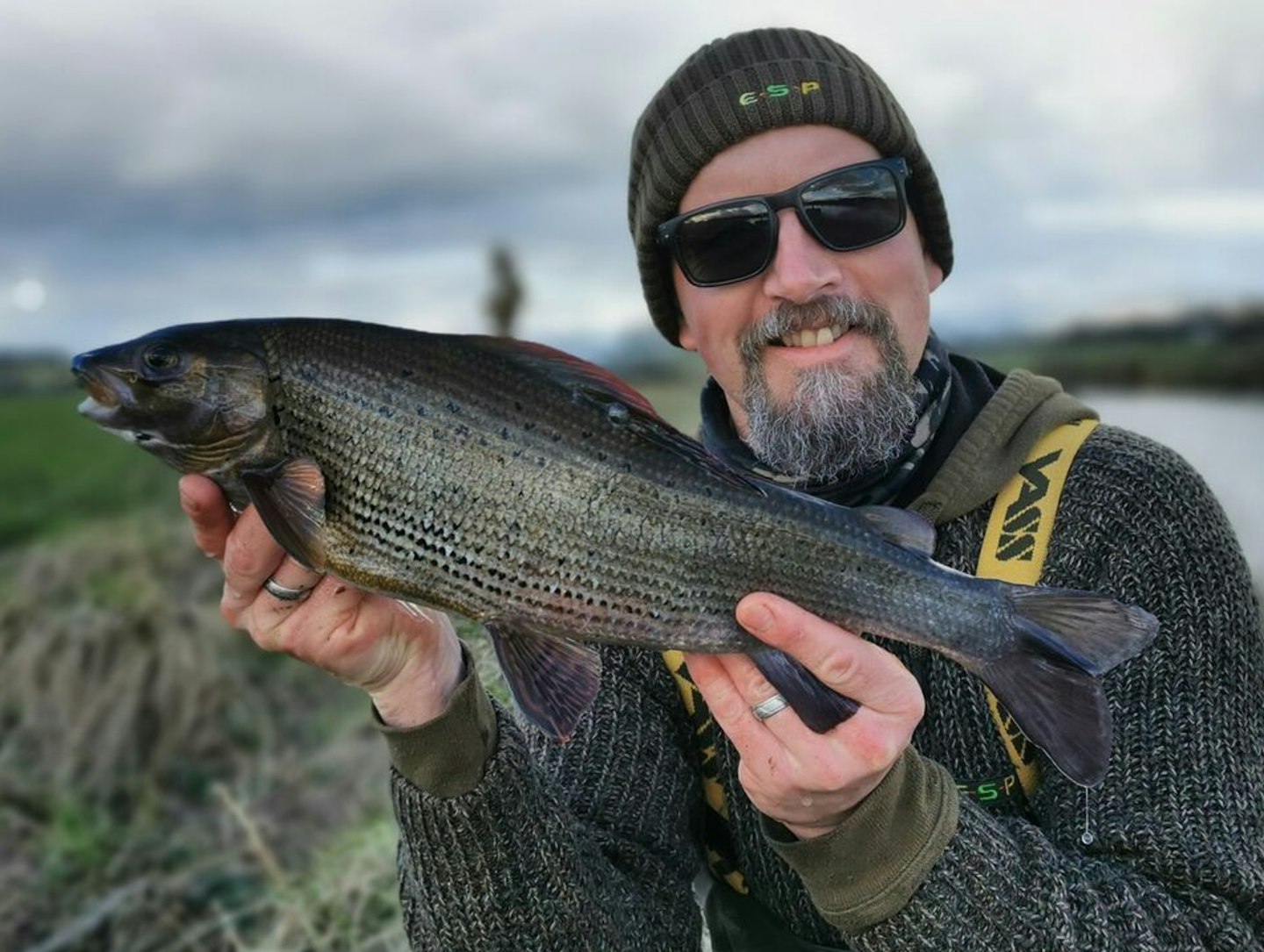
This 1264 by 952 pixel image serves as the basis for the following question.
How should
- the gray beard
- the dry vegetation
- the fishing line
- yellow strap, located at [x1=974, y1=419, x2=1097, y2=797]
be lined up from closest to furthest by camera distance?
the fishing line
yellow strap, located at [x1=974, y1=419, x2=1097, y2=797]
the gray beard
the dry vegetation

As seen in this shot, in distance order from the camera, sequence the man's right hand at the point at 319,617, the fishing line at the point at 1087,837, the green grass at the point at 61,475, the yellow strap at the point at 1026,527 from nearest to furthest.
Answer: the man's right hand at the point at 319,617, the fishing line at the point at 1087,837, the yellow strap at the point at 1026,527, the green grass at the point at 61,475

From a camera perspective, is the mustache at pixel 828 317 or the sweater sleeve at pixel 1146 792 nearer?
the sweater sleeve at pixel 1146 792

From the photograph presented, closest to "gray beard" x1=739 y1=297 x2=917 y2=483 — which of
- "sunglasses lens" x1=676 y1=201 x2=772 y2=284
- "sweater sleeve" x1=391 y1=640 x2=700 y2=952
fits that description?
"sunglasses lens" x1=676 y1=201 x2=772 y2=284

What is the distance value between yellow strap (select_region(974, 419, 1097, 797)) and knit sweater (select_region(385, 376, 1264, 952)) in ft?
0.13

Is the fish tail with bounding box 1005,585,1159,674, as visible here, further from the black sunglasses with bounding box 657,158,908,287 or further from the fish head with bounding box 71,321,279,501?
the fish head with bounding box 71,321,279,501

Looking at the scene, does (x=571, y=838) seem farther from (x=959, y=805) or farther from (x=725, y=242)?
(x=725, y=242)

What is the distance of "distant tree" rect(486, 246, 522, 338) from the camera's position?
730 inches

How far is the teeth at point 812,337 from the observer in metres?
3.67

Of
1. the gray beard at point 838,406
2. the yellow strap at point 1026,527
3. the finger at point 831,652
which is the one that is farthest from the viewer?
the gray beard at point 838,406

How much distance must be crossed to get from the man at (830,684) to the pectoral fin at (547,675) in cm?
26

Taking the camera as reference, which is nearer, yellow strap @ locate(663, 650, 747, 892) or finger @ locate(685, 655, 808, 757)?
finger @ locate(685, 655, 808, 757)

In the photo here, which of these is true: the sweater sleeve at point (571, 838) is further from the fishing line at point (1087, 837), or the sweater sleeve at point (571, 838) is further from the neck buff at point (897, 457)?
the fishing line at point (1087, 837)

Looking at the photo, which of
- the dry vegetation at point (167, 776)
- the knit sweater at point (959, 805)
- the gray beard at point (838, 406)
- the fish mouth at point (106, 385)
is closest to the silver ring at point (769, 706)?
the knit sweater at point (959, 805)

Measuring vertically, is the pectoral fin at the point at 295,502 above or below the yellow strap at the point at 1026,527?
above
